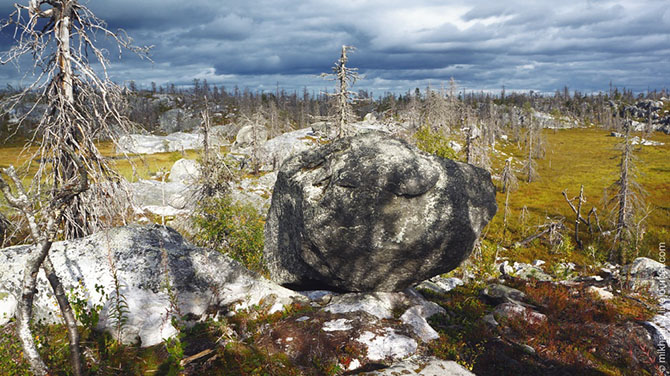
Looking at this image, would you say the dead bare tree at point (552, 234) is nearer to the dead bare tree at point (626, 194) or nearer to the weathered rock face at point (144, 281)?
the dead bare tree at point (626, 194)

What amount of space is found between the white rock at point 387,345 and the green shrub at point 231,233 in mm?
7891

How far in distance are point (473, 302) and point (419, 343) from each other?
321cm

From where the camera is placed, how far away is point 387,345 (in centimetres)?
740

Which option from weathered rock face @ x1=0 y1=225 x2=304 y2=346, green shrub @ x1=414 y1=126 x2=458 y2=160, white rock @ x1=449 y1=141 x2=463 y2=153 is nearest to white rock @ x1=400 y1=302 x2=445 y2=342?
weathered rock face @ x1=0 y1=225 x2=304 y2=346

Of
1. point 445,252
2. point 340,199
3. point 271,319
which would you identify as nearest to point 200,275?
point 271,319

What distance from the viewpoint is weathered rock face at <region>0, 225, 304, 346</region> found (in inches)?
293

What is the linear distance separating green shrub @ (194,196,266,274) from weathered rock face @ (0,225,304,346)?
4.93 m

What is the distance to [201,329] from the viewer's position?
26.6 ft

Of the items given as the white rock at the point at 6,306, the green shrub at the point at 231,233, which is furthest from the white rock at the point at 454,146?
the white rock at the point at 6,306

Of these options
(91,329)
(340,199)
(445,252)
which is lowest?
(91,329)

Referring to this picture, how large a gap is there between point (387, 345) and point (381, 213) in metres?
3.06

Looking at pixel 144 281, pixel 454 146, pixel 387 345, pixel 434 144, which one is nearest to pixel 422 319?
pixel 387 345

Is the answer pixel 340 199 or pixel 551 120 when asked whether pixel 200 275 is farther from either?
pixel 551 120

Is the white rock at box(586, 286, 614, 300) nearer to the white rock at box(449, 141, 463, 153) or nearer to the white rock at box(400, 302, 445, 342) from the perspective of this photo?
the white rock at box(400, 302, 445, 342)
